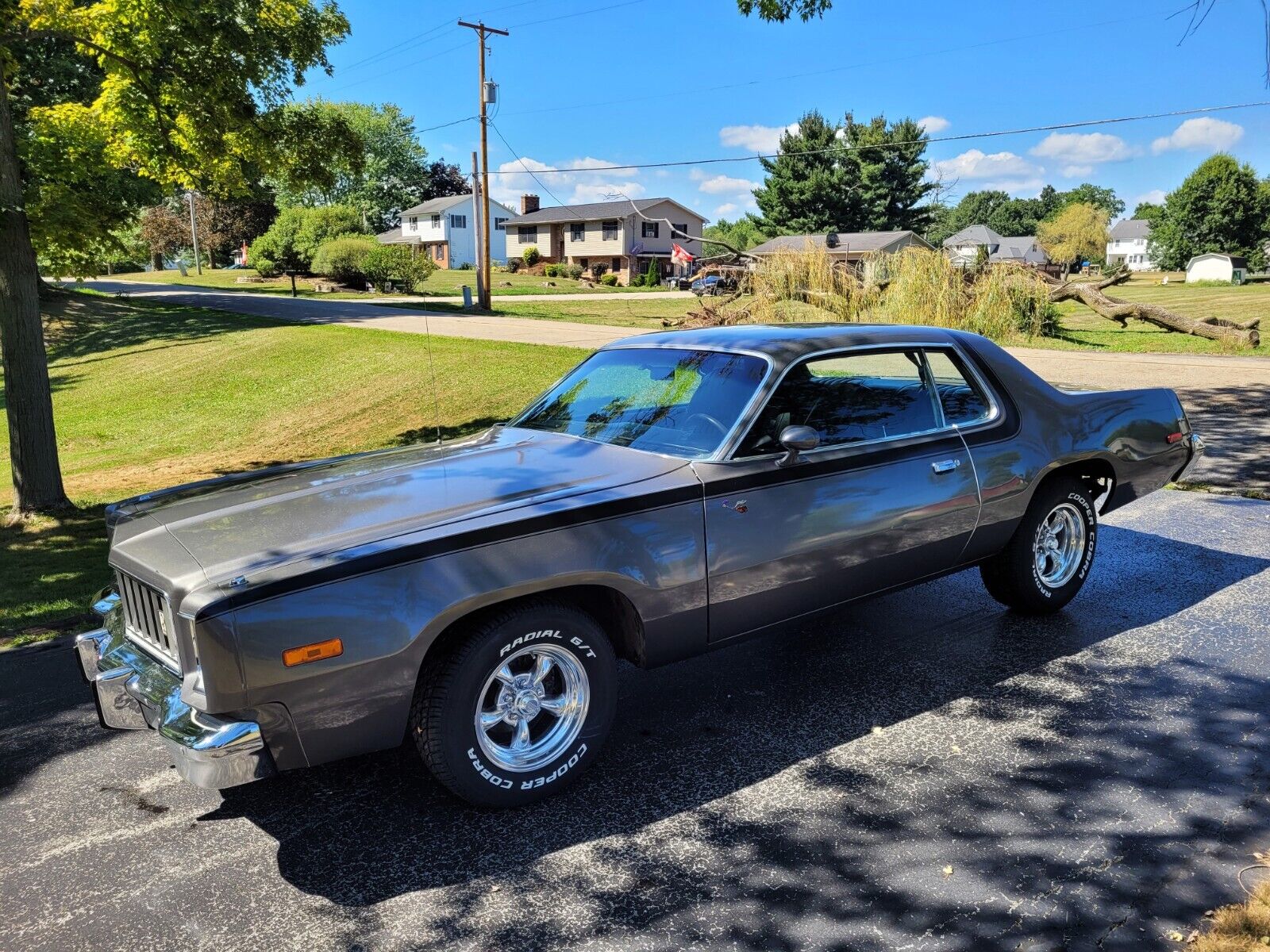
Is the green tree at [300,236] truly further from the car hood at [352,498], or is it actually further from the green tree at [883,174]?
the car hood at [352,498]

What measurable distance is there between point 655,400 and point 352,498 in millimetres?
1456

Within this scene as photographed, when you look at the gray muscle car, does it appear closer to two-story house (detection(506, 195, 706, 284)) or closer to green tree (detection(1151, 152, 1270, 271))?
two-story house (detection(506, 195, 706, 284))

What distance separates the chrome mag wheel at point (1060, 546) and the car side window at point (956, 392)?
0.76 metres

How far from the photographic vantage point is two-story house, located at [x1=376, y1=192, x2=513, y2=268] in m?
76.5

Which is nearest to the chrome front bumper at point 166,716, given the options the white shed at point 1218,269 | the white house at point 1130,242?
the white shed at point 1218,269

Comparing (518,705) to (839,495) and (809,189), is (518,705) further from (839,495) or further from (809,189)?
(809,189)

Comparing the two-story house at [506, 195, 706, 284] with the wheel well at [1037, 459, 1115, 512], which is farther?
the two-story house at [506, 195, 706, 284]

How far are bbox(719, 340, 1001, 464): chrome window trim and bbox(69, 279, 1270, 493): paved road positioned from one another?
2.39m

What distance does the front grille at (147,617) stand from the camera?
319 centimetres

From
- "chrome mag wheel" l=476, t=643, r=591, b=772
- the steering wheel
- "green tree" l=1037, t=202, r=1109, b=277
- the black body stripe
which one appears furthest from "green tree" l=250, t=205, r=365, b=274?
"green tree" l=1037, t=202, r=1109, b=277

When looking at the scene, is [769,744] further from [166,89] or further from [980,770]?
[166,89]

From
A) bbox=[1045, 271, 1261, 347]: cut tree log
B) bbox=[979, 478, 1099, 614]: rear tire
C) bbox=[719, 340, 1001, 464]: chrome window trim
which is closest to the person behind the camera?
bbox=[719, 340, 1001, 464]: chrome window trim

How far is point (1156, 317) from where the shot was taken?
23.2m

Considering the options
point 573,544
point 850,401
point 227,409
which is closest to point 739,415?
point 850,401
